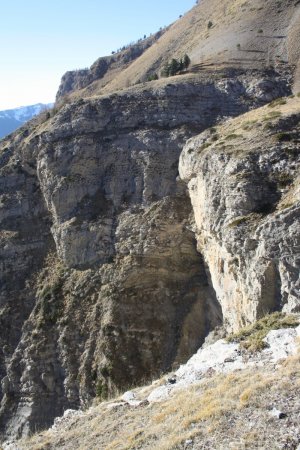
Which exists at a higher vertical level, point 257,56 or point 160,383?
point 257,56

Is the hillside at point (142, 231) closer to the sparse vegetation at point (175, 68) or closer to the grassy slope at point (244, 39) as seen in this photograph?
the grassy slope at point (244, 39)

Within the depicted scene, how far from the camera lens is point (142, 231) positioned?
3784 cm

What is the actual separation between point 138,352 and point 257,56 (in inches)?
1607

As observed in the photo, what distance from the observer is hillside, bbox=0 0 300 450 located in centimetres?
2444

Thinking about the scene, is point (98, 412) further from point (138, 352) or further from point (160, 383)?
point (138, 352)

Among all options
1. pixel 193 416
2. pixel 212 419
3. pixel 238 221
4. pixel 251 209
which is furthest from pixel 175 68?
pixel 212 419

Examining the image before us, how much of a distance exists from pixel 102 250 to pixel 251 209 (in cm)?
1847

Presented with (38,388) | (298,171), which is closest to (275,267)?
(298,171)

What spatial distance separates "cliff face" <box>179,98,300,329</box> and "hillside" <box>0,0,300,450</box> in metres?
0.09

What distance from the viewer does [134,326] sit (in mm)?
34938

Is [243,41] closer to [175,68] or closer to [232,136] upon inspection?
[175,68]

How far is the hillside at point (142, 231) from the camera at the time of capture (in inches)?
962

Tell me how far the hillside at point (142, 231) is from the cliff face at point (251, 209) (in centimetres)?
9

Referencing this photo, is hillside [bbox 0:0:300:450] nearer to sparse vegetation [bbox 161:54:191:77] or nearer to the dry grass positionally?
the dry grass
